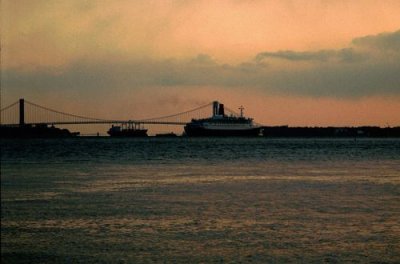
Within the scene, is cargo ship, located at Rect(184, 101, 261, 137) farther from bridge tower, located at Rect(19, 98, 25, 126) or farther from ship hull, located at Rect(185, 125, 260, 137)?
bridge tower, located at Rect(19, 98, 25, 126)

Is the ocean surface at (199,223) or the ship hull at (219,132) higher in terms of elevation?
the ship hull at (219,132)

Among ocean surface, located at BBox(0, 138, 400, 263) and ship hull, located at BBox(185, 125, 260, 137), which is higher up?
ship hull, located at BBox(185, 125, 260, 137)

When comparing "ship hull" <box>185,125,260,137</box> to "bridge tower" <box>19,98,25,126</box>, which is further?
"ship hull" <box>185,125,260,137</box>

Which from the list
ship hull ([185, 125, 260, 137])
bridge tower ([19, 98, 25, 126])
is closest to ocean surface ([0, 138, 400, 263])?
bridge tower ([19, 98, 25, 126])

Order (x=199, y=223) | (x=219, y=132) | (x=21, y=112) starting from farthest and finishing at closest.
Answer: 1. (x=219, y=132)
2. (x=21, y=112)
3. (x=199, y=223)

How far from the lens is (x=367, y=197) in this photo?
75.9 ft

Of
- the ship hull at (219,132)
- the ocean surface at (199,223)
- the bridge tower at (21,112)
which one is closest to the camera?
the ocean surface at (199,223)

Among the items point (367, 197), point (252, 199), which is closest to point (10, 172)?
point (252, 199)

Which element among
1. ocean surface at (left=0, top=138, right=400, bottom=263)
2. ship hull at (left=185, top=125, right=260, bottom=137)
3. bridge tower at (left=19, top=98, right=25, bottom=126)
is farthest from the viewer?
ship hull at (left=185, top=125, right=260, bottom=137)

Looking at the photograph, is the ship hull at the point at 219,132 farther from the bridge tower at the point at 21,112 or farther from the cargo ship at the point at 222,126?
the bridge tower at the point at 21,112

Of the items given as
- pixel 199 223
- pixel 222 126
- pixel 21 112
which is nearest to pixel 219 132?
pixel 222 126

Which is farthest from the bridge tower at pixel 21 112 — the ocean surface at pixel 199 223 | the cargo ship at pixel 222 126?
the ocean surface at pixel 199 223

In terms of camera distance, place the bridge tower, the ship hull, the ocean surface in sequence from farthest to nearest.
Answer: the ship hull
the bridge tower
the ocean surface

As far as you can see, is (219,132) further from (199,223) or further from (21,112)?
(199,223)
